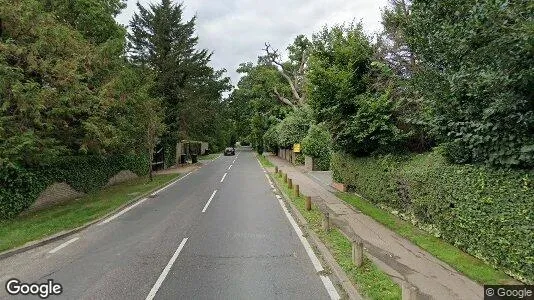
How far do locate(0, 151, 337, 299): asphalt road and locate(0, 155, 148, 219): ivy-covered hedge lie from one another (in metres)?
4.14

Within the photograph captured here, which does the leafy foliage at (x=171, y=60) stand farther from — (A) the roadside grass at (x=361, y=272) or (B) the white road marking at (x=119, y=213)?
(A) the roadside grass at (x=361, y=272)

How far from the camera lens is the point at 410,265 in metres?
7.43

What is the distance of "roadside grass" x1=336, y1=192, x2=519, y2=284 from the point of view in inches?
263

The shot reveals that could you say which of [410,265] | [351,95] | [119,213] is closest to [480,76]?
[410,265]

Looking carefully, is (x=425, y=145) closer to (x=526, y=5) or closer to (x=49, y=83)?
(x=526, y=5)

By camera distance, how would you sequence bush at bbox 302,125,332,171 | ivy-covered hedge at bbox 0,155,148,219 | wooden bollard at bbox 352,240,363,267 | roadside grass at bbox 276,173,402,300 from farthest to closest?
1. bush at bbox 302,125,332,171
2. ivy-covered hedge at bbox 0,155,148,219
3. wooden bollard at bbox 352,240,363,267
4. roadside grass at bbox 276,173,402,300

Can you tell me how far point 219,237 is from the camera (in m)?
9.94

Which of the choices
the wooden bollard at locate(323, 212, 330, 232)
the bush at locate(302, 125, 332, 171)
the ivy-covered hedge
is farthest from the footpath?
the bush at locate(302, 125, 332, 171)

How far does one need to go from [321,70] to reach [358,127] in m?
3.05

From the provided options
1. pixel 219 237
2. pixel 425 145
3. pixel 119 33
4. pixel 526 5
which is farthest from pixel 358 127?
pixel 119 33

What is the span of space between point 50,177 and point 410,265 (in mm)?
15784

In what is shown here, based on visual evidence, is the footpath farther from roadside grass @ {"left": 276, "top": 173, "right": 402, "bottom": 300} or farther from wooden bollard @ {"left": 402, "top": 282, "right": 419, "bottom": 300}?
roadside grass @ {"left": 276, "top": 173, "right": 402, "bottom": 300}

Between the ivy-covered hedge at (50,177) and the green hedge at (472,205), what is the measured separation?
13.7m

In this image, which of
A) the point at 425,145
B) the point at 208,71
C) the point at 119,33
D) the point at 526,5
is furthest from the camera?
the point at 208,71
